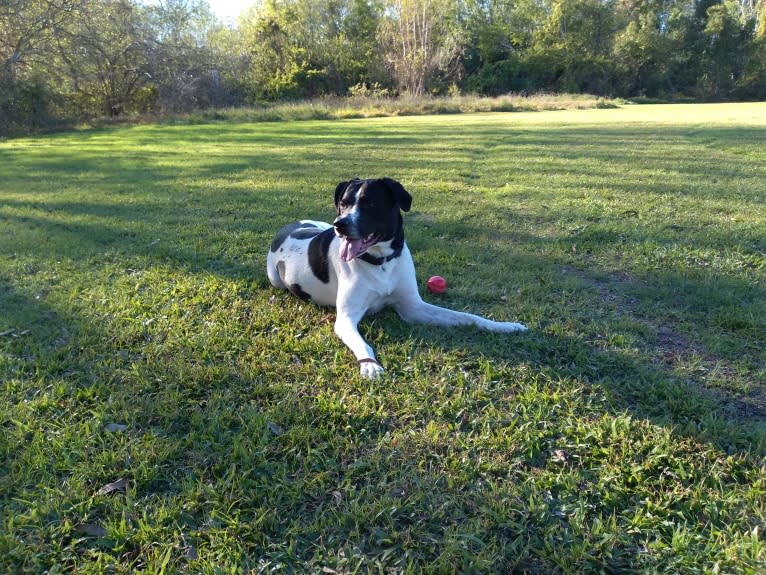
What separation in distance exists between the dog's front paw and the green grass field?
0.21 feet

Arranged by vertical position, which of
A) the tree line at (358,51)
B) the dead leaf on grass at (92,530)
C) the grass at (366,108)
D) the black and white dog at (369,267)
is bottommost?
the dead leaf on grass at (92,530)

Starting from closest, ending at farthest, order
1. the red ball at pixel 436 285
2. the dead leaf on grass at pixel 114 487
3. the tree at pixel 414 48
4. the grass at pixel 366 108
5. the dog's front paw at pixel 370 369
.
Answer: the dead leaf on grass at pixel 114 487
the dog's front paw at pixel 370 369
the red ball at pixel 436 285
the grass at pixel 366 108
the tree at pixel 414 48

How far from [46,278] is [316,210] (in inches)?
118

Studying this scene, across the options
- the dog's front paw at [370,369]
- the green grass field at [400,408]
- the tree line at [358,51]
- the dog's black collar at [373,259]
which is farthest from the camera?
the tree line at [358,51]

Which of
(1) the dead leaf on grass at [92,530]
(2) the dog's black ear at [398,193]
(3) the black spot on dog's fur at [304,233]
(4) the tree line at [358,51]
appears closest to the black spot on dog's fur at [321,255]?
(3) the black spot on dog's fur at [304,233]

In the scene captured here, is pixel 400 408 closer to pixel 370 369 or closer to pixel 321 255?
pixel 370 369

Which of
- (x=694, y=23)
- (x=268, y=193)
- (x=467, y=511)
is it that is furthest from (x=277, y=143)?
(x=694, y=23)

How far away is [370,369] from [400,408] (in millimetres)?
363

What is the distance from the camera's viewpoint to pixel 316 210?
625cm

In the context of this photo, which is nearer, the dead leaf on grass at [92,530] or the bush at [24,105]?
the dead leaf on grass at [92,530]

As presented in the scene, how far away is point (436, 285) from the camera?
3.93 meters

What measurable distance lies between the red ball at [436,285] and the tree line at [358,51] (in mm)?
25070

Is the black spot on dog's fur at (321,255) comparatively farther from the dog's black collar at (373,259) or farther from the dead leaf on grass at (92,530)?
the dead leaf on grass at (92,530)

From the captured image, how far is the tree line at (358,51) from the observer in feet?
79.1
